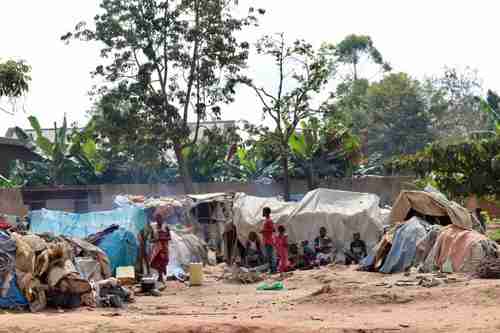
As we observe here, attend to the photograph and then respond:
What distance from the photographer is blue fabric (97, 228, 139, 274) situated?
17141 mm

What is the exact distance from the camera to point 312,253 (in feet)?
66.7

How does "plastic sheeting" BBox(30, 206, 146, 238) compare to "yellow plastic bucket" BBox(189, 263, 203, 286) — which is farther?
"plastic sheeting" BBox(30, 206, 146, 238)

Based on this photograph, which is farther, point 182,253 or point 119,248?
point 182,253

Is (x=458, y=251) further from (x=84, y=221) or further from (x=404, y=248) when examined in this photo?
(x=84, y=221)

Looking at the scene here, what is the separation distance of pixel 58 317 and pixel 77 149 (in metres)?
22.1

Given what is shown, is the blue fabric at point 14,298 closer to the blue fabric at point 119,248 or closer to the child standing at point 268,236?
the blue fabric at point 119,248

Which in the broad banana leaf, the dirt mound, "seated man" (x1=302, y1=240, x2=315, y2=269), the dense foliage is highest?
the broad banana leaf

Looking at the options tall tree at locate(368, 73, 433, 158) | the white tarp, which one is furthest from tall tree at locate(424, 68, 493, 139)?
the white tarp

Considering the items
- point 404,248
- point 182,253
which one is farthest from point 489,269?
point 182,253

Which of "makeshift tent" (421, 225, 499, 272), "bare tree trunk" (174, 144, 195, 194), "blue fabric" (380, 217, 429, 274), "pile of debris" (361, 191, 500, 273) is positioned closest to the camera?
"makeshift tent" (421, 225, 499, 272)

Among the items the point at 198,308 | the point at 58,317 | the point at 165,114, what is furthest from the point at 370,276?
the point at 165,114

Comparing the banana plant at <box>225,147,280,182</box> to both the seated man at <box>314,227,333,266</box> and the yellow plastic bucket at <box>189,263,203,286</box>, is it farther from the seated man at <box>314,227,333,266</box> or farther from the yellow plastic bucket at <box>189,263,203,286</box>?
the yellow plastic bucket at <box>189,263,203,286</box>

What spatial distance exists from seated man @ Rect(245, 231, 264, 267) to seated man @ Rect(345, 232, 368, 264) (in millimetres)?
2052

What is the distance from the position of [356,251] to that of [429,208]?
197 centimetres
